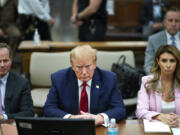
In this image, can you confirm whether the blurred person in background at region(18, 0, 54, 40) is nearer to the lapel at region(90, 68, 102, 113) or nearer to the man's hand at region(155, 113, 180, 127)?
the lapel at region(90, 68, 102, 113)

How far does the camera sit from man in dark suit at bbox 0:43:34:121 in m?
3.27

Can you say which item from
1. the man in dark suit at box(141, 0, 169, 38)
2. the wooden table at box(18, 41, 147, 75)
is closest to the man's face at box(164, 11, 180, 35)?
the wooden table at box(18, 41, 147, 75)

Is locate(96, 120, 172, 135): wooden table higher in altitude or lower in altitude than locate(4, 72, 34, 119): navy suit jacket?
lower

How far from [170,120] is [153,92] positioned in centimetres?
48

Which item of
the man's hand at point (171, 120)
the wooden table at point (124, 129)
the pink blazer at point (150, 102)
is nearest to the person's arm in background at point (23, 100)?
the wooden table at point (124, 129)

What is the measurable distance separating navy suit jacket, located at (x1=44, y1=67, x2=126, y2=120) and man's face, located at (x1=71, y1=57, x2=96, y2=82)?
14cm

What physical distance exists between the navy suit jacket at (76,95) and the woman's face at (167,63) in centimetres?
44

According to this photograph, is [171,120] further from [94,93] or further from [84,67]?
[84,67]

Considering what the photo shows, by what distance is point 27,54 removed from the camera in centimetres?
545

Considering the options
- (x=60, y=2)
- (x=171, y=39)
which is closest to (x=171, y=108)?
(x=171, y=39)

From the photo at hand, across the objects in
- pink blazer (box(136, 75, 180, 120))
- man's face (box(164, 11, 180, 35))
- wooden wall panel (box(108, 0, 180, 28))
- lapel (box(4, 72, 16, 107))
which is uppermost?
wooden wall panel (box(108, 0, 180, 28))

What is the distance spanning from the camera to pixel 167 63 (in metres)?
3.25

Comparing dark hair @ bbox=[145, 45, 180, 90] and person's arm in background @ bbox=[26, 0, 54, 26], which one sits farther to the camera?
person's arm in background @ bbox=[26, 0, 54, 26]

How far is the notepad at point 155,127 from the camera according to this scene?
2.65 meters
